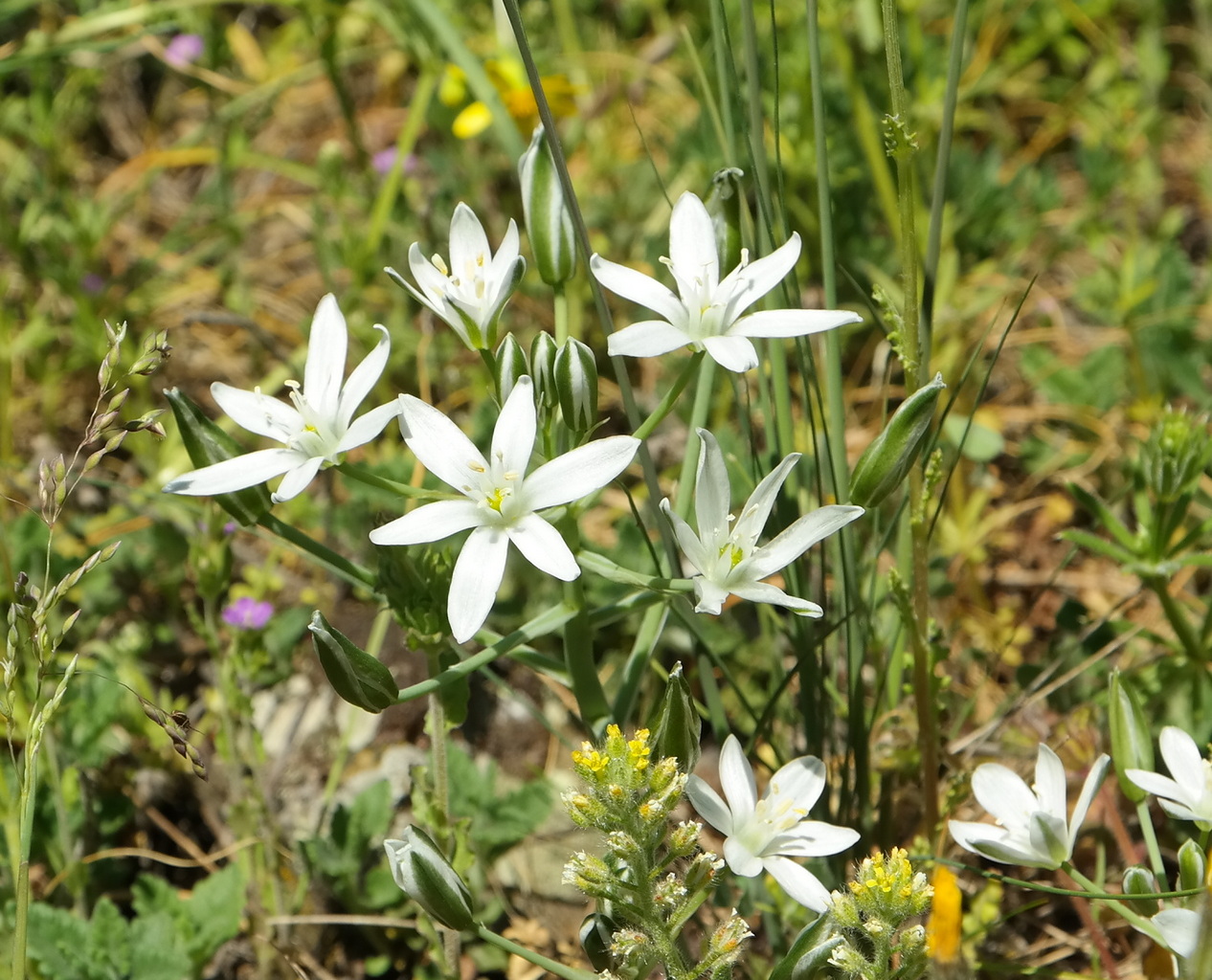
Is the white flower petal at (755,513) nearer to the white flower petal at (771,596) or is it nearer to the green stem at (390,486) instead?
the white flower petal at (771,596)

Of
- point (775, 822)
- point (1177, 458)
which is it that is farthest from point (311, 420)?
point (1177, 458)

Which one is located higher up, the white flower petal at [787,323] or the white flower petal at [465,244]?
the white flower petal at [465,244]

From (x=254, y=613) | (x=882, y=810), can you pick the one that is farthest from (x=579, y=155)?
(x=882, y=810)

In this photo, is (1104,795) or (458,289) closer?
(458,289)

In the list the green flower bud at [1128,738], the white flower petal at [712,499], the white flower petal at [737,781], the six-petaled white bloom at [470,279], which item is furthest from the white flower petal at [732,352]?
the green flower bud at [1128,738]

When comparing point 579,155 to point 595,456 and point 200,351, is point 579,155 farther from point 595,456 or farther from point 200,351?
point 595,456

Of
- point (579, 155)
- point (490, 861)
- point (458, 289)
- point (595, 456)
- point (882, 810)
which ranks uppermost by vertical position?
point (579, 155)
